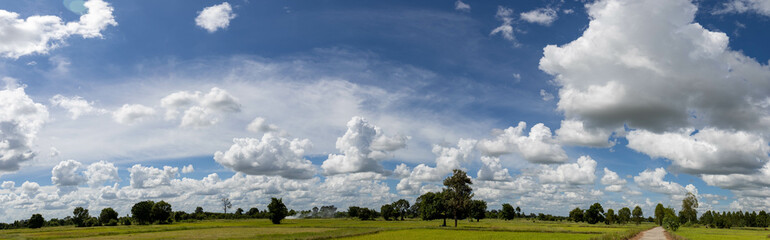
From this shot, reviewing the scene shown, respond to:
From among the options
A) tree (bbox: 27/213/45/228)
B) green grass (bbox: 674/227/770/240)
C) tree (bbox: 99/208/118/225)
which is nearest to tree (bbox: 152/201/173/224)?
tree (bbox: 99/208/118/225)

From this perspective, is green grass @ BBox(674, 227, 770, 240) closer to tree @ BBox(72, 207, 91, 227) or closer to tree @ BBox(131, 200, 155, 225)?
tree @ BBox(131, 200, 155, 225)

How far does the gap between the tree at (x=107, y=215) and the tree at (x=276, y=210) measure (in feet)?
223

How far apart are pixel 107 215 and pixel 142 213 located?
74.1ft

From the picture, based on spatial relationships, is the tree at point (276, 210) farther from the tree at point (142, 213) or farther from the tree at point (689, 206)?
the tree at point (689, 206)

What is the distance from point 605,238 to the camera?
168ft

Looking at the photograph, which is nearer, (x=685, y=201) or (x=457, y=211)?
(x=457, y=211)

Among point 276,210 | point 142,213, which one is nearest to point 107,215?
point 142,213

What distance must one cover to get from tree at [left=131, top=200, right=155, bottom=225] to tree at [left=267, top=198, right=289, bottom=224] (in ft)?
153

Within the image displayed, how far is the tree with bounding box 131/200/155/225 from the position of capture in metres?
156

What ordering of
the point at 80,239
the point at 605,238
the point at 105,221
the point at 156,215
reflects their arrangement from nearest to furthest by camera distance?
1. the point at 605,238
2. the point at 80,239
3. the point at 156,215
4. the point at 105,221

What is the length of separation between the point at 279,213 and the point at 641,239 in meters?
111

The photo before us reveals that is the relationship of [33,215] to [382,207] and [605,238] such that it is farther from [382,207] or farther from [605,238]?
[605,238]

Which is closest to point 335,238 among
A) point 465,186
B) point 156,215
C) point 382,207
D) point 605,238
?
point 605,238

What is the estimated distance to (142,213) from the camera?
512 ft
